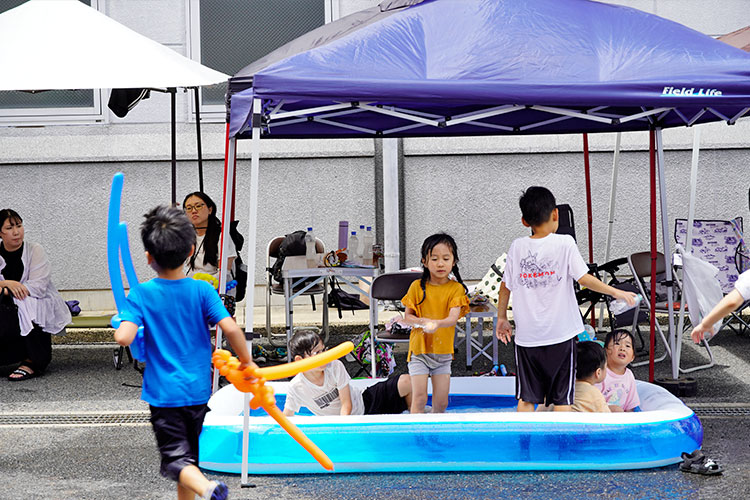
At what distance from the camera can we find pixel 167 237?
3.80 m

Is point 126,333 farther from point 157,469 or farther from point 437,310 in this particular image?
point 437,310

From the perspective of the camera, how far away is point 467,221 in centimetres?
1123

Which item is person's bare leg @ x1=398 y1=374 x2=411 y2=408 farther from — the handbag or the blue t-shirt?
the handbag

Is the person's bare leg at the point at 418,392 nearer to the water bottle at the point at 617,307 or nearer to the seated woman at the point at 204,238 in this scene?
the seated woman at the point at 204,238

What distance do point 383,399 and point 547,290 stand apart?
1337mm

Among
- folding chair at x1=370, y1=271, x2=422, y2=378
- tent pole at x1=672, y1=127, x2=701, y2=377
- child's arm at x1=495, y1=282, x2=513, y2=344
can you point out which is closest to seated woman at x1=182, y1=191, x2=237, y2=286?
folding chair at x1=370, y1=271, x2=422, y2=378

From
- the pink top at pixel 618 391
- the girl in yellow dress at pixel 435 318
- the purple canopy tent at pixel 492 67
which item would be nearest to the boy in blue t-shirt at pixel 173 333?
the purple canopy tent at pixel 492 67

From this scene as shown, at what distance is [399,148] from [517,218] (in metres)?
1.62

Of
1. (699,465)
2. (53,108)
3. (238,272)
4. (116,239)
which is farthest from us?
(53,108)

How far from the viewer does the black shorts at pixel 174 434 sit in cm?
387

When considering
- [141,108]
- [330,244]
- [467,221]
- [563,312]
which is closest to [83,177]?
[141,108]

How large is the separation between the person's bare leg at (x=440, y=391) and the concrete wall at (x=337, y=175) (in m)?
5.34

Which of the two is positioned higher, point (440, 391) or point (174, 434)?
point (174, 434)

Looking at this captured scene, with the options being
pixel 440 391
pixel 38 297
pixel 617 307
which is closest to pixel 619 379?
pixel 440 391
